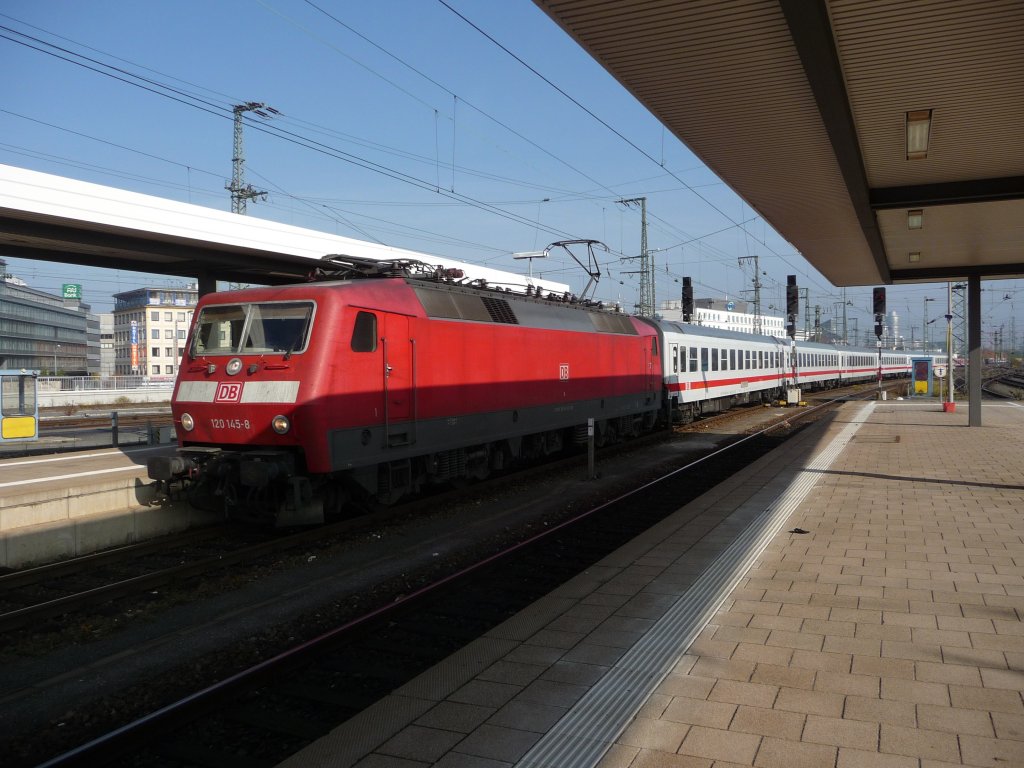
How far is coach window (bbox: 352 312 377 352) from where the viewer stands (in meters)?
9.69

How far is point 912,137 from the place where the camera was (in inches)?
385

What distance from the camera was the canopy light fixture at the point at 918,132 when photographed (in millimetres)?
9117

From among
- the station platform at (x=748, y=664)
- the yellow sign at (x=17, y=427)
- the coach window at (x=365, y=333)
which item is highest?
the coach window at (x=365, y=333)

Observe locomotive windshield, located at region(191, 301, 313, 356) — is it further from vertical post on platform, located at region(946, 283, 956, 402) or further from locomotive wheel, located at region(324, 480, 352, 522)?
vertical post on platform, located at region(946, 283, 956, 402)

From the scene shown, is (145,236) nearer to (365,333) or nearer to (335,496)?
(365,333)

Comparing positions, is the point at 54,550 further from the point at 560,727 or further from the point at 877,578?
the point at 877,578

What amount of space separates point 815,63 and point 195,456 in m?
8.30

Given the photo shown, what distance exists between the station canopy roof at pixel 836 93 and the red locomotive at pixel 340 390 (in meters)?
4.32

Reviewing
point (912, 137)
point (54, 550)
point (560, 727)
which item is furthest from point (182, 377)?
point (912, 137)

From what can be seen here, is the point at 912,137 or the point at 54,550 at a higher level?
the point at 912,137

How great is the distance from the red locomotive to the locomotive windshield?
0.02 metres

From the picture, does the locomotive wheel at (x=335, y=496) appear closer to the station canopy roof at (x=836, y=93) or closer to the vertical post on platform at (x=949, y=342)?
the station canopy roof at (x=836, y=93)

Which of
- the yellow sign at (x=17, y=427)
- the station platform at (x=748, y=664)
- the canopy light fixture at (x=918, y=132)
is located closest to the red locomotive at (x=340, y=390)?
the station platform at (x=748, y=664)

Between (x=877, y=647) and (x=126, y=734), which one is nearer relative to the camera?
(x=126, y=734)
